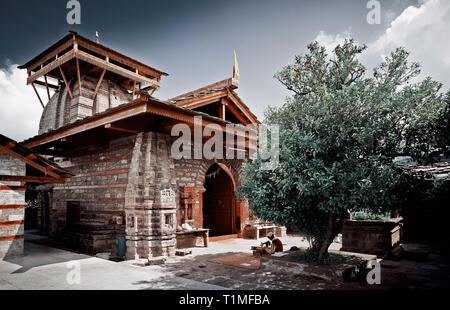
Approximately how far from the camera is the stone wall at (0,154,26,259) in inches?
306

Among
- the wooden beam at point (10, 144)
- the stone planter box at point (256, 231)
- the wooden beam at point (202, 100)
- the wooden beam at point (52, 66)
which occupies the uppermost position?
the wooden beam at point (52, 66)

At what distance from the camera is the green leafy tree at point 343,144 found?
17.2ft

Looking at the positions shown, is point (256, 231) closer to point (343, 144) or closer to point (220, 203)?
point (220, 203)

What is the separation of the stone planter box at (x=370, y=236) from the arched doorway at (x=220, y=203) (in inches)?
204

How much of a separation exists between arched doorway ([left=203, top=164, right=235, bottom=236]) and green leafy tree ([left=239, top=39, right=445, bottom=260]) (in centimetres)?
644

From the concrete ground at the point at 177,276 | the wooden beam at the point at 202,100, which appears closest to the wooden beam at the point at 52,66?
the wooden beam at the point at 202,100

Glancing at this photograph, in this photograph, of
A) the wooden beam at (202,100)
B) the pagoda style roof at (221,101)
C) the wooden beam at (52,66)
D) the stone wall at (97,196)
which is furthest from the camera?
the wooden beam at (52,66)

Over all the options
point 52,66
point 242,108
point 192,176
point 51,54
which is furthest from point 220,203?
Answer: point 51,54

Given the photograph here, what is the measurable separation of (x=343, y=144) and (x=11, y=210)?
9.24 meters

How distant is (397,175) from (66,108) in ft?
56.6

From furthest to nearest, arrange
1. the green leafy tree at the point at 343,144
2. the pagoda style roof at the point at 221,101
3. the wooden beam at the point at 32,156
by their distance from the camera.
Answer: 1. the pagoda style roof at the point at 221,101
2. the wooden beam at the point at 32,156
3. the green leafy tree at the point at 343,144

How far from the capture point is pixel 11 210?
7.92 metres

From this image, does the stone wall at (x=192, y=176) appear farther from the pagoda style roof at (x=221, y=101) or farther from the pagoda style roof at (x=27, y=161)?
the pagoda style roof at (x=27, y=161)
